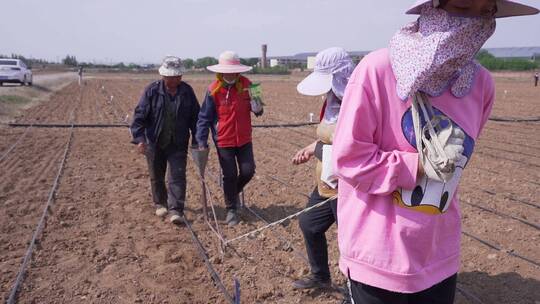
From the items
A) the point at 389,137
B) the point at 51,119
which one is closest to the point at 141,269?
the point at 389,137

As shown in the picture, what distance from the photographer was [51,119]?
45.8 feet

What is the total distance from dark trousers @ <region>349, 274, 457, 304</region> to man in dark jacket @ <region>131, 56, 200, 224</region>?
3665mm

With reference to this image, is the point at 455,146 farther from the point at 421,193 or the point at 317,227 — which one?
the point at 317,227

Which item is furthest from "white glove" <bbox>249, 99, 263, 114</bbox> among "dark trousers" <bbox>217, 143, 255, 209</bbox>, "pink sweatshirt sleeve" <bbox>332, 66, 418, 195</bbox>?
"pink sweatshirt sleeve" <bbox>332, 66, 418, 195</bbox>

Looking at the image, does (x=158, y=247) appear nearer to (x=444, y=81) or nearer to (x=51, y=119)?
(x=444, y=81)

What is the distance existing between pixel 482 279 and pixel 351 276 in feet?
8.65

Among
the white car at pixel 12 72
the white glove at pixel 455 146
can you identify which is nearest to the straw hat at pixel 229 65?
the white glove at pixel 455 146

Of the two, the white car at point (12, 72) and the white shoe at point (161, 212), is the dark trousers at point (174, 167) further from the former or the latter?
the white car at point (12, 72)

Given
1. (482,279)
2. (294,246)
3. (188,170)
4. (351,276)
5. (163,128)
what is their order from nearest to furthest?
(351,276), (482,279), (294,246), (163,128), (188,170)

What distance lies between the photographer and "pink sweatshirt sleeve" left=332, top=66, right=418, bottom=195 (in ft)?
5.02

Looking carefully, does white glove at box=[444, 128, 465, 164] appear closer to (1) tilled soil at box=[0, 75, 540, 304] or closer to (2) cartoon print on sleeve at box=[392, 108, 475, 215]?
(2) cartoon print on sleeve at box=[392, 108, 475, 215]

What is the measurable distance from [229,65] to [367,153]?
3.53m

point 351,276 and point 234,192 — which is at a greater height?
point 351,276

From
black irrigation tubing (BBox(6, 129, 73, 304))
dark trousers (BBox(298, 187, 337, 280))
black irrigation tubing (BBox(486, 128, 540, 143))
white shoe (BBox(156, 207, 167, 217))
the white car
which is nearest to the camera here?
dark trousers (BBox(298, 187, 337, 280))
